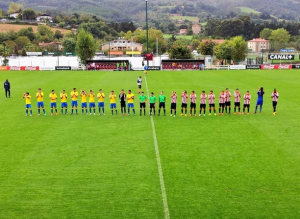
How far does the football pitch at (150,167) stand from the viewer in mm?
11602

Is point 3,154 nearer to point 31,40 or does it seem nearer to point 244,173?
point 244,173

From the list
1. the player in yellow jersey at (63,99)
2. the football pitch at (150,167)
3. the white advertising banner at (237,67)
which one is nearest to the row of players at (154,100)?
the player in yellow jersey at (63,99)

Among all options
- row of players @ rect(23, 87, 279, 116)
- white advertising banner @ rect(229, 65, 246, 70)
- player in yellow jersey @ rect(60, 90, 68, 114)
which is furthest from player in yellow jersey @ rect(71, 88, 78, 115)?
white advertising banner @ rect(229, 65, 246, 70)

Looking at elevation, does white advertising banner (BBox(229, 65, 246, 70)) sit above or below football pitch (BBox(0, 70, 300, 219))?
above

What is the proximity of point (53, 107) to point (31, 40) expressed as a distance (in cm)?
13034

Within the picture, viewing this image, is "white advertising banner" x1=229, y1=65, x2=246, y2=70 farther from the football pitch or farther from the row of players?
the football pitch

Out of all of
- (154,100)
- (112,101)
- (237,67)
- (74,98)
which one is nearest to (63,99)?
(74,98)

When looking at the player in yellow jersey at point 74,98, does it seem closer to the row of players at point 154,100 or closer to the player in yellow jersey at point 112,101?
the row of players at point 154,100

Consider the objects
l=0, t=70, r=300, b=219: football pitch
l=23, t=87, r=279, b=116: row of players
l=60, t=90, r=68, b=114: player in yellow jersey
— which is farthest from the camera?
l=60, t=90, r=68, b=114: player in yellow jersey

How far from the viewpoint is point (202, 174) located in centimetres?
1411

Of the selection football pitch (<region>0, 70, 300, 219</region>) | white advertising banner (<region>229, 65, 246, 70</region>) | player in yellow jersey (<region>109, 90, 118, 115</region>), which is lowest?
football pitch (<region>0, 70, 300, 219</region>)

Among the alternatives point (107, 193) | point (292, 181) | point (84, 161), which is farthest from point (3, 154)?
point (292, 181)

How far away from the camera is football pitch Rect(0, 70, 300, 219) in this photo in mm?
11602

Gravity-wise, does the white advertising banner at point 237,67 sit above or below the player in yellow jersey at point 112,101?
above
